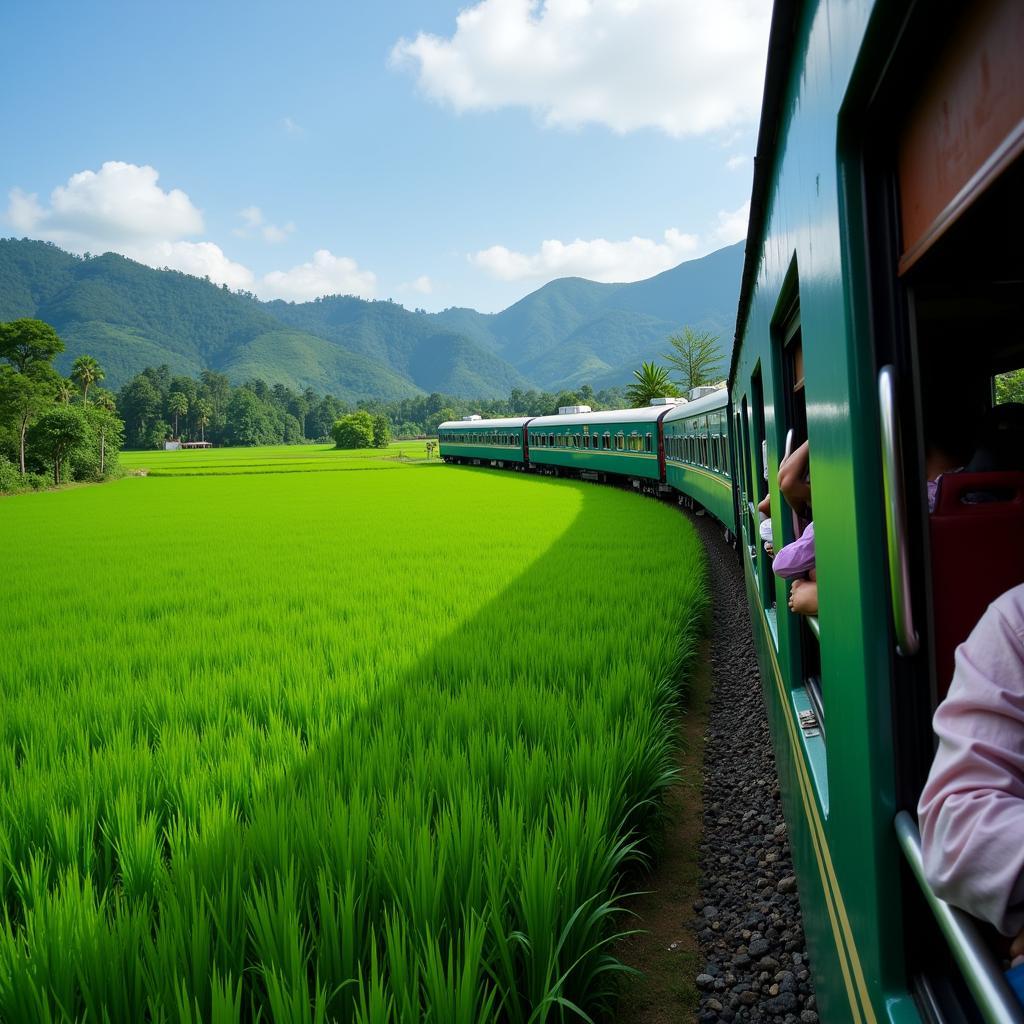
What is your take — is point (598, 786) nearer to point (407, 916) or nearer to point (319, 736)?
point (407, 916)

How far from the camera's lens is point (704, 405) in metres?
13.7

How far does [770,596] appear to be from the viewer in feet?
14.4

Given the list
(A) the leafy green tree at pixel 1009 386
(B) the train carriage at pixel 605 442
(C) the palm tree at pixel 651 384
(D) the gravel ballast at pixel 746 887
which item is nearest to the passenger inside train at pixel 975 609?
(A) the leafy green tree at pixel 1009 386

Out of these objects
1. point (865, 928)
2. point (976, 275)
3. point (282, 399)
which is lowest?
point (865, 928)

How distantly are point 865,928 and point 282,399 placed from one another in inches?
6052

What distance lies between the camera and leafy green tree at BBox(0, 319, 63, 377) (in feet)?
163

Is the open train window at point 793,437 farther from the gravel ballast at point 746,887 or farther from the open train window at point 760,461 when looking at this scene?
the open train window at point 760,461

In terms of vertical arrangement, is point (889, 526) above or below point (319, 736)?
above

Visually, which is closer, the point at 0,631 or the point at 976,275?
the point at 976,275

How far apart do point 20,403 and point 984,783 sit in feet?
138

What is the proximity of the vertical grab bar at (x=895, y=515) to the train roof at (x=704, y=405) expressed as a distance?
10583 mm

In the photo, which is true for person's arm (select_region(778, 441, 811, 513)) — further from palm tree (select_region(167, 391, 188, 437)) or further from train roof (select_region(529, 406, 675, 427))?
palm tree (select_region(167, 391, 188, 437))

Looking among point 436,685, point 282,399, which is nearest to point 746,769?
point 436,685

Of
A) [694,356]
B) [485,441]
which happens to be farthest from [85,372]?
[694,356]
